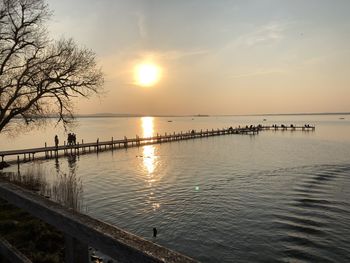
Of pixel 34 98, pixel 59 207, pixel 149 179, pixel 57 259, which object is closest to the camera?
pixel 59 207

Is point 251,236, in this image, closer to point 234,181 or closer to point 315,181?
point 234,181

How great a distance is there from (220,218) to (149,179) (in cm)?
1346

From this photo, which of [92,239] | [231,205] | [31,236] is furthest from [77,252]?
[231,205]

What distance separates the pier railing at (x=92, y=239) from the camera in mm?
1988

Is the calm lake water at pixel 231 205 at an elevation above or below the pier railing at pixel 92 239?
below

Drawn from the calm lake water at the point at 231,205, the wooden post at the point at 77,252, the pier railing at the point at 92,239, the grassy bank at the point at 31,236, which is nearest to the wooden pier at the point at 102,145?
the calm lake water at the point at 231,205

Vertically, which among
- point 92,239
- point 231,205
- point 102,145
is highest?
point 92,239

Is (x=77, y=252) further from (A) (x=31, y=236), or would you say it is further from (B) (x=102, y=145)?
(B) (x=102, y=145)

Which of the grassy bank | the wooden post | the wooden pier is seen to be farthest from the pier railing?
the wooden pier

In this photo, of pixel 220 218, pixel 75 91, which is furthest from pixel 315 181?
pixel 75 91

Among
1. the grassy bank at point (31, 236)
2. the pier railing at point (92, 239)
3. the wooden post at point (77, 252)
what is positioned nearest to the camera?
the pier railing at point (92, 239)

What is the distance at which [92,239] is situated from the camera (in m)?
2.31

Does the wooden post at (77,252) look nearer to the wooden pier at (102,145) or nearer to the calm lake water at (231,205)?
the calm lake water at (231,205)

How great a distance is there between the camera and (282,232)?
55.3 feet
